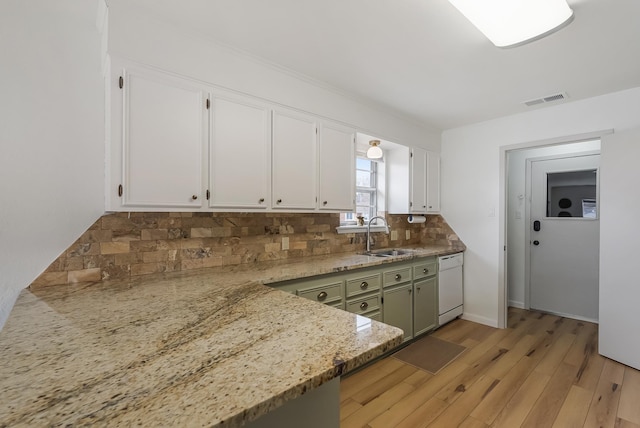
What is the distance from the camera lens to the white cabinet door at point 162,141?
64.6 inches

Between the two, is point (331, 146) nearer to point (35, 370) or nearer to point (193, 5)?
point (193, 5)

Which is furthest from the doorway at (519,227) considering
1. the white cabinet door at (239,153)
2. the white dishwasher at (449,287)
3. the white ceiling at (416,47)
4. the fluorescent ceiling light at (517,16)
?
the white cabinet door at (239,153)

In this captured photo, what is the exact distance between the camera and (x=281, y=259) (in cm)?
257

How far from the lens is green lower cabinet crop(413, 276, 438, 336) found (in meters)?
2.97

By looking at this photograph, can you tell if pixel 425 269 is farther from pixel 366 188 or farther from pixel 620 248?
pixel 620 248

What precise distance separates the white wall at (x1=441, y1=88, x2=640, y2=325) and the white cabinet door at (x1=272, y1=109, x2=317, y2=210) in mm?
2279

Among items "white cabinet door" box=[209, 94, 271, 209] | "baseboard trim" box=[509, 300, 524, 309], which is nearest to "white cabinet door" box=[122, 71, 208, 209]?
"white cabinet door" box=[209, 94, 271, 209]

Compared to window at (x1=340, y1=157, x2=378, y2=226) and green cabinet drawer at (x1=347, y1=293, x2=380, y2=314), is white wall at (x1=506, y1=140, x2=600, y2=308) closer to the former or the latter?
window at (x1=340, y1=157, x2=378, y2=226)

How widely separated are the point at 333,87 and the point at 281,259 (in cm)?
161

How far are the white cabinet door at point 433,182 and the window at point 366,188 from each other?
2.31 ft

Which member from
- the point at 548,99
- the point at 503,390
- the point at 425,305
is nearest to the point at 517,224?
the point at 548,99

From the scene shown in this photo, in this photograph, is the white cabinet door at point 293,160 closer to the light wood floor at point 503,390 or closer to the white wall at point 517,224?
the light wood floor at point 503,390

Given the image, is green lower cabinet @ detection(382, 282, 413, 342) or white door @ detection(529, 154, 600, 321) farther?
white door @ detection(529, 154, 600, 321)

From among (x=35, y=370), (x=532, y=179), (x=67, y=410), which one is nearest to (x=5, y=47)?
(x=35, y=370)
